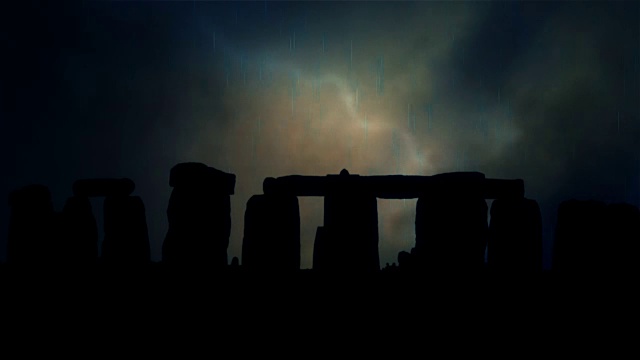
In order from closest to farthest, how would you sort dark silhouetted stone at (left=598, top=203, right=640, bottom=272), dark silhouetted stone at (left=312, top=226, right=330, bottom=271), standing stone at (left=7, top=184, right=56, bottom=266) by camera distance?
dark silhouetted stone at (left=598, top=203, right=640, bottom=272) → standing stone at (left=7, top=184, right=56, bottom=266) → dark silhouetted stone at (left=312, top=226, right=330, bottom=271)

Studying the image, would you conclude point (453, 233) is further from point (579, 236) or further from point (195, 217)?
point (195, 217)

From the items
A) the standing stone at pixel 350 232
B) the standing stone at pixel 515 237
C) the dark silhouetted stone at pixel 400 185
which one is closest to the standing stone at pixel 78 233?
the dark silhouetted stone at pixel 400 185

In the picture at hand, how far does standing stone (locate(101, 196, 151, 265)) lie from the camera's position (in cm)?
1070

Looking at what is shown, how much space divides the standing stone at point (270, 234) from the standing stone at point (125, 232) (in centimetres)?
214

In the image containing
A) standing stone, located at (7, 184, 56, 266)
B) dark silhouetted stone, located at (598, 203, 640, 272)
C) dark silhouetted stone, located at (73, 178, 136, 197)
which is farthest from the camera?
dark silhouetted stone, located at (73, 178, 136, 197)

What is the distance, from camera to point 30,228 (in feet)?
35.0

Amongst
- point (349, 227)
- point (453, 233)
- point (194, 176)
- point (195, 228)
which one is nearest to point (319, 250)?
point (349, 227)

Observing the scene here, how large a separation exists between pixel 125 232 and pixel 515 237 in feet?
25.3

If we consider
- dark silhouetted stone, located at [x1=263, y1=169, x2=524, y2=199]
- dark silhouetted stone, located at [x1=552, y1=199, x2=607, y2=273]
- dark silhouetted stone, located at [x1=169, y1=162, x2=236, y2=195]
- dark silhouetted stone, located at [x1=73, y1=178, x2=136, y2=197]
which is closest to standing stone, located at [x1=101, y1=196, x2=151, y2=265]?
dark silhouetted stone, located at [x1=73, y1=178, x2=136, y2=197]

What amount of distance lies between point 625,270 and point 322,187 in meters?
5.84

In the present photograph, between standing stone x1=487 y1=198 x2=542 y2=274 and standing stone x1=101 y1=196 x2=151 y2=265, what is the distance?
6844 millimetres

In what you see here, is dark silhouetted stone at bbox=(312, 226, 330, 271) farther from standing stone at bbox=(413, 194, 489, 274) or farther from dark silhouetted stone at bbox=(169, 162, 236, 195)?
dark silhouetted stone at bbox=(169, 162, 236, 195)

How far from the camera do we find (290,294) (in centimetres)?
920

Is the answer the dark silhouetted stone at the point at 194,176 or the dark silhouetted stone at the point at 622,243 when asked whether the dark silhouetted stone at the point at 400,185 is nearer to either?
the dark silhouetted stone at the point at 194,176
